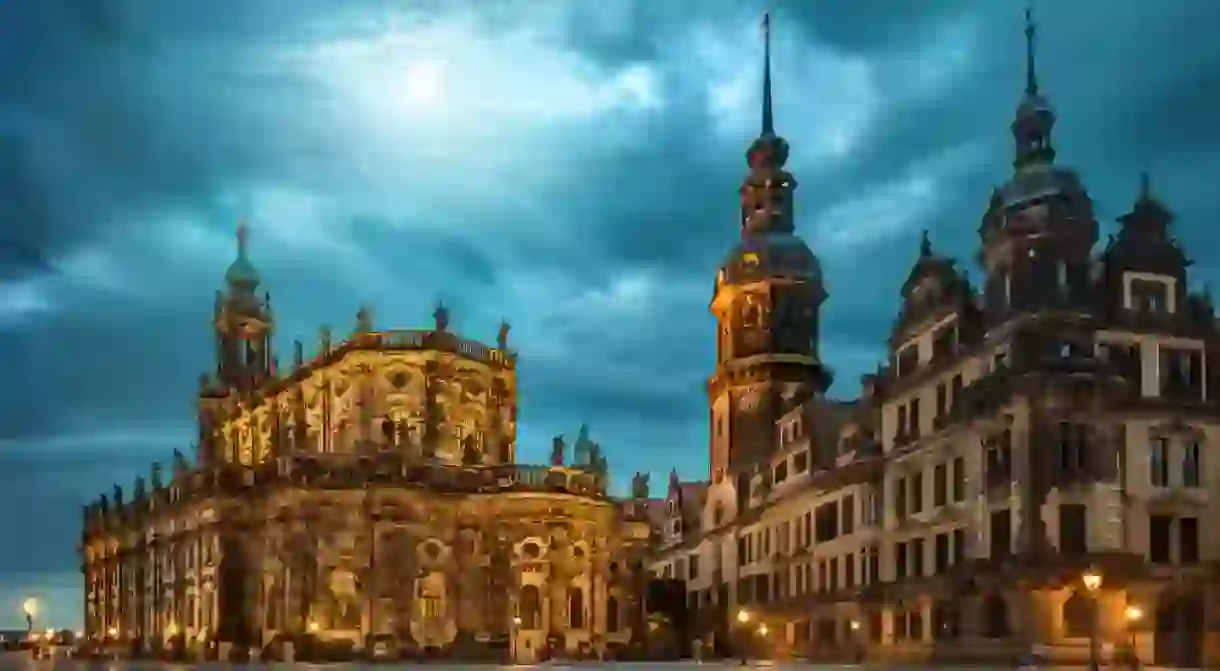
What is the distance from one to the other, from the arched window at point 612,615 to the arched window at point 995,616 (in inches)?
1535

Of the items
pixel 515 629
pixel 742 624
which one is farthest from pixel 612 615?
pixel 515 629

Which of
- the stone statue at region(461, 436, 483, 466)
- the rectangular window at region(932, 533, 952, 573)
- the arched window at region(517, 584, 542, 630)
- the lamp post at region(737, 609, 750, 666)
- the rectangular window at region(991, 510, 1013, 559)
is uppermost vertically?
the stone statue at region(461, 436, 483, 466)

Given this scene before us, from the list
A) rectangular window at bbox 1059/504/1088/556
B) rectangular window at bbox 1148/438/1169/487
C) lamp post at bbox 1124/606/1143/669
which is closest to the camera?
lamp post at bbox 1124/606/1143/669

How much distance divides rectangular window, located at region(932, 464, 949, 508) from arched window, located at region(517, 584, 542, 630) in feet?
110

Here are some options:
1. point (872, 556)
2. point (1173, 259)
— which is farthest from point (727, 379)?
point (1173, 259)

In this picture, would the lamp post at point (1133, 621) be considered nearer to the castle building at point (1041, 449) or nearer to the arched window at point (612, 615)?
the castle building at point (1041, 449)

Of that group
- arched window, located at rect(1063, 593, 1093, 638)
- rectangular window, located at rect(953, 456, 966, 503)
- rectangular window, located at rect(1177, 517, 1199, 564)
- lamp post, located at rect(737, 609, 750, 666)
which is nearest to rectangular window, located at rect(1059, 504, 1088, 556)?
arched window, located at rect(1063, 593, 1093, 638)

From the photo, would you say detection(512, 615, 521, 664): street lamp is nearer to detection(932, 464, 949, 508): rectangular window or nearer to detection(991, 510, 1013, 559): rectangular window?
detection(932, 464, 949, 508): rectangular window

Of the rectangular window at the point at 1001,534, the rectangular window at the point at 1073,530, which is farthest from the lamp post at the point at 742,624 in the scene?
the rectangular window at the point at 1073,530

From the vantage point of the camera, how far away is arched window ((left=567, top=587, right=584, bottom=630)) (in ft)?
314

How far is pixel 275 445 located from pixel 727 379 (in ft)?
97.1


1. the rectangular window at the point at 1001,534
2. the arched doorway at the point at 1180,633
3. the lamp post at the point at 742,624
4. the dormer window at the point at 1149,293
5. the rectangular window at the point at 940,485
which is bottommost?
the lamp post at the point at 742,624

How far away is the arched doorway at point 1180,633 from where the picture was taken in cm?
5934

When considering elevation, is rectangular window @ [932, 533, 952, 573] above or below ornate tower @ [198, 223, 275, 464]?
below
